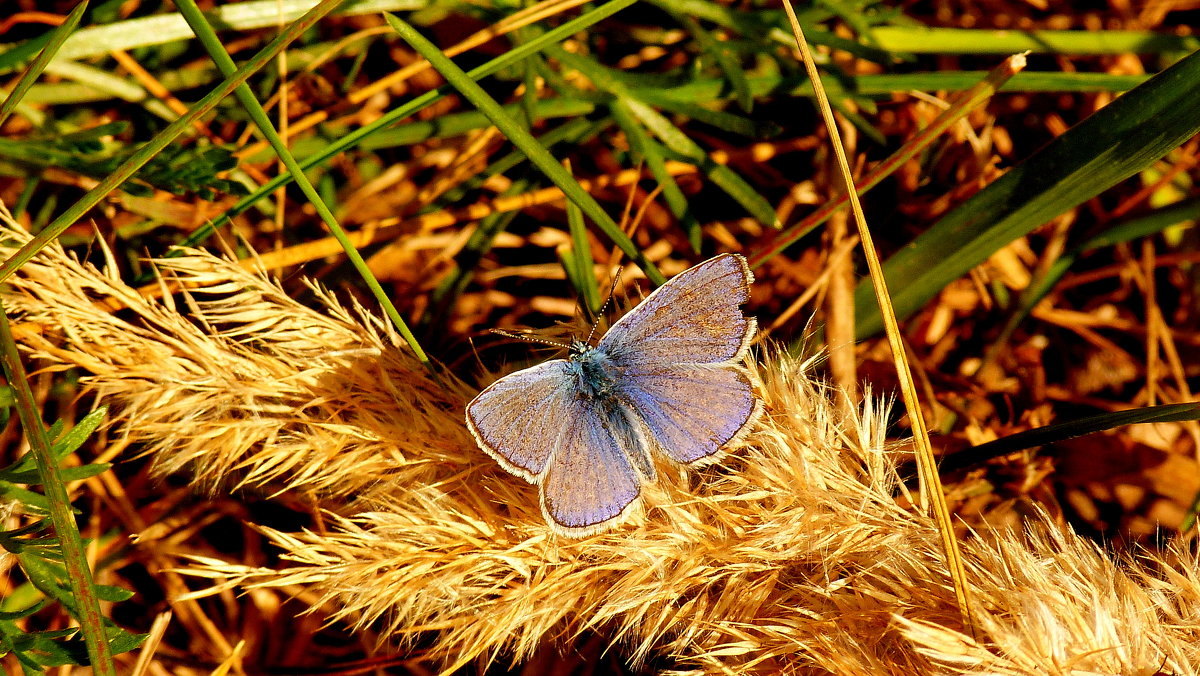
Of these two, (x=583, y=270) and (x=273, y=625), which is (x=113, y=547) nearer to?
(x=273, y=625)

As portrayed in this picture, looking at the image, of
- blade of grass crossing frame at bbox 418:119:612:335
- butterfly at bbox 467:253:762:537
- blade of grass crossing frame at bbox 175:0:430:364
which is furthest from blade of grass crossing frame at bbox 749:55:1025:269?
blade of grass crossing frame at bbox 175:0:430:364

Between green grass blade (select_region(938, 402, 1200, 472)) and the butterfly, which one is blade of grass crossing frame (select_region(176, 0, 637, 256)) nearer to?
the butterfly

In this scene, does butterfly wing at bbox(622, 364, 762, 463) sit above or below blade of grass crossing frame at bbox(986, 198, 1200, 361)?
above

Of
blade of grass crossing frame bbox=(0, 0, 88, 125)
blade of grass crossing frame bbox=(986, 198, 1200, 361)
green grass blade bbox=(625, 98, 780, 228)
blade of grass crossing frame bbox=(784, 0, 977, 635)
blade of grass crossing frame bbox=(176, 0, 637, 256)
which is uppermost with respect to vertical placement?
blade of grass crossing frame bbox=(0, 0, 88, 125)

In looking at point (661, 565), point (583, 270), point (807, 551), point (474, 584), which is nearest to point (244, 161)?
point (583, 270)

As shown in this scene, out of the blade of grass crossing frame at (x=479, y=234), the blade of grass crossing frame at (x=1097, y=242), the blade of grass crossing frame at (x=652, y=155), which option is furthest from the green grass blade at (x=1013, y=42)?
the blade of grass crossing frame at (x=479, y=234)

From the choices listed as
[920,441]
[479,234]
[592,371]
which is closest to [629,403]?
[592,371]

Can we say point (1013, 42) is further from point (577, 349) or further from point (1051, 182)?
point (577, 349)
